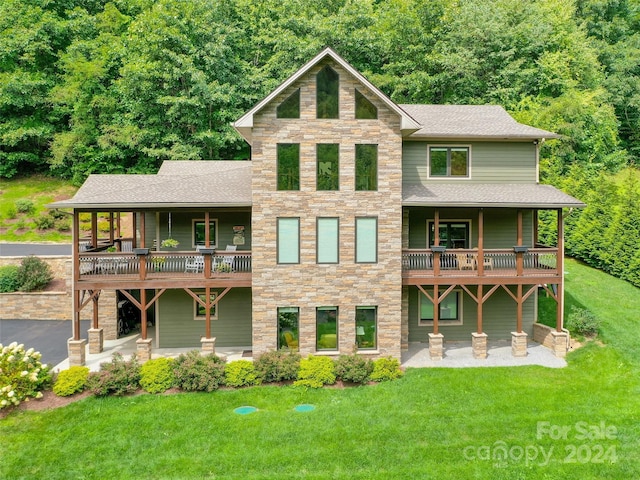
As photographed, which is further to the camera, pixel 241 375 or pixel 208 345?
pixel 208 345

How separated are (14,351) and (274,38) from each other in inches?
1106

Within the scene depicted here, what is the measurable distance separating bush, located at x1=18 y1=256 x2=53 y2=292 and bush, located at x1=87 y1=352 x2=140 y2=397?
11.2m

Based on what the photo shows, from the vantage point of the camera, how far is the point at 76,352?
14531mm

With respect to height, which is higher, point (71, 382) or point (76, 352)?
point (76, 352)

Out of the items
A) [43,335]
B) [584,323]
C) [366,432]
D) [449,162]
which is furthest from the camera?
[43,335]

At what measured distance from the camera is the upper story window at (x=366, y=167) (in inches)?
584

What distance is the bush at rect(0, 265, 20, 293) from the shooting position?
69.2 feet

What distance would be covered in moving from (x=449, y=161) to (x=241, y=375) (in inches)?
436

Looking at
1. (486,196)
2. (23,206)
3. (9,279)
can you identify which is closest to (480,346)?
(486,196)

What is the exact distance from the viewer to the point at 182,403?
12391 millimetres

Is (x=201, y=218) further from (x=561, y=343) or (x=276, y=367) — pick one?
(x=561, y=343)

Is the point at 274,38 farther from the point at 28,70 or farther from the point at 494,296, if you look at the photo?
the point at 494,296

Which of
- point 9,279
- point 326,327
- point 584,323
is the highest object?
point 9,279

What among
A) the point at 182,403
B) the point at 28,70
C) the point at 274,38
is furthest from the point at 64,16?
the point at 182,403
